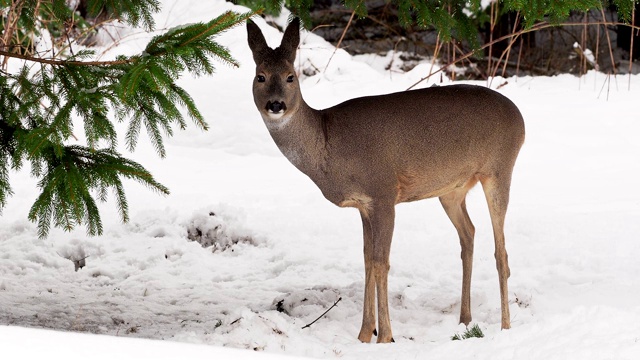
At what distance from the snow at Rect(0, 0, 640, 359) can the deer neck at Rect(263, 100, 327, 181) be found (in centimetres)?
95

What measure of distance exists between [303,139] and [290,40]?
1.89 feet

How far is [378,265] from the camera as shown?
5938 millimetres

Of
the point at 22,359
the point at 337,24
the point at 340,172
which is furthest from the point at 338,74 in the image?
the point at 22,359

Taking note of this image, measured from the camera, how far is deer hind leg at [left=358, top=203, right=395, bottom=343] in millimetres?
5883

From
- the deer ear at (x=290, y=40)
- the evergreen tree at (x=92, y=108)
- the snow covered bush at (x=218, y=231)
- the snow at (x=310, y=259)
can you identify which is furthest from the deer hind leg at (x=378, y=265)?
the snow covered bush at (x=218, y=231)

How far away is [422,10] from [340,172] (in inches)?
54.5

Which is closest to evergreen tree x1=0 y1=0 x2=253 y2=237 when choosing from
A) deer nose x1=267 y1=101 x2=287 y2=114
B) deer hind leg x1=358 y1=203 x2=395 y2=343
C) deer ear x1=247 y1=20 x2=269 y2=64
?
deer ear x1=247 y1=20 x2=269 y2=64

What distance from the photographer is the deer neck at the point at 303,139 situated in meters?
5.81

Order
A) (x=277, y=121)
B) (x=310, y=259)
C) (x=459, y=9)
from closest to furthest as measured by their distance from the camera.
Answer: (x=277, y=121) < (x=459, y=9) < (x=310, y=259)

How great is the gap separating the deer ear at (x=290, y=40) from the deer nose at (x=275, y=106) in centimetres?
35

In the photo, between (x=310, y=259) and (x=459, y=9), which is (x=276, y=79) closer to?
(x=459, y=9)

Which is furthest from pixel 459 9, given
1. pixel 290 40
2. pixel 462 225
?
pixel 290 40

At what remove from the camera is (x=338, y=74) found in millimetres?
12648

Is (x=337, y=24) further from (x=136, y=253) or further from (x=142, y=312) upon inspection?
(x=142, y=312)
